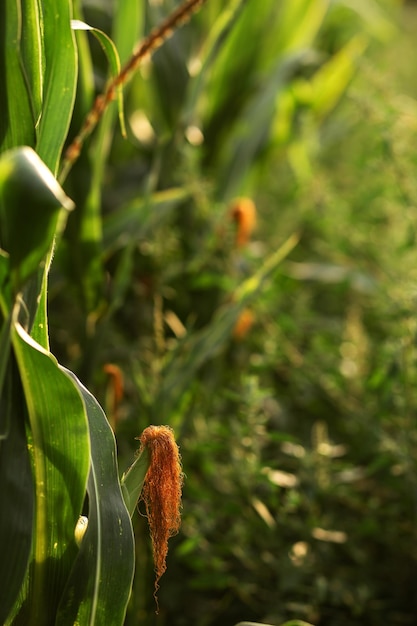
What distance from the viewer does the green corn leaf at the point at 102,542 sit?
0.70 meters

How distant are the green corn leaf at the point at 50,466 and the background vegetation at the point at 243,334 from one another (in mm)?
279

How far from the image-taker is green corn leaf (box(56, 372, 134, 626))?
699 millimetres

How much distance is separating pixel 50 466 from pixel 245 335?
85 cm

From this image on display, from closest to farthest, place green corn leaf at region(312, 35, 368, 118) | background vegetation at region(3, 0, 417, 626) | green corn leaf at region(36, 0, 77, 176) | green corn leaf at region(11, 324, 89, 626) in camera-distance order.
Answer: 1. green corn leaf at region(11, 324, 89, 626)
2. green corn leaf at region(36, 0, 77, 176)
3. background vegetation at region(3, 0, 417, 626)
4. green corn leaf at region(312, 35, 368, 118)

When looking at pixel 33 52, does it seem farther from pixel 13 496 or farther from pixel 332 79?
pixel 332 79

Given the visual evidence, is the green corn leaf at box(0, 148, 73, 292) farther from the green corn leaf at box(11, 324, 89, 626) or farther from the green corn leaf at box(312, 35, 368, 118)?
the green corn leaf at box(312, 35, 368, 118)

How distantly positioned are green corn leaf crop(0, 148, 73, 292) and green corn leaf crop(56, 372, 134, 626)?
16 cm

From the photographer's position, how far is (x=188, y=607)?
1221 millimetres

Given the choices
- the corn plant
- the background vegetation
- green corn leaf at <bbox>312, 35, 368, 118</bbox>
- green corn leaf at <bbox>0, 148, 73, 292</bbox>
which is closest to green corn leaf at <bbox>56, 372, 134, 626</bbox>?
the corn plant

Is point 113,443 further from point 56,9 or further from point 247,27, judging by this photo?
point 247,27

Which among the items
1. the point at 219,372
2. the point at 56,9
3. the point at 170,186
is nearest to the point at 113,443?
the point at 56,9

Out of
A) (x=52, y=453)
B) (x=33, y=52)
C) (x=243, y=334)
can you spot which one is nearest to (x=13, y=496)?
(x=52, y=453)

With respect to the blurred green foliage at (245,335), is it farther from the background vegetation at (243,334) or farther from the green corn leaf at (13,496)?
the green corn leaf at (13,496)

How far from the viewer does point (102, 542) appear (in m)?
0.70
